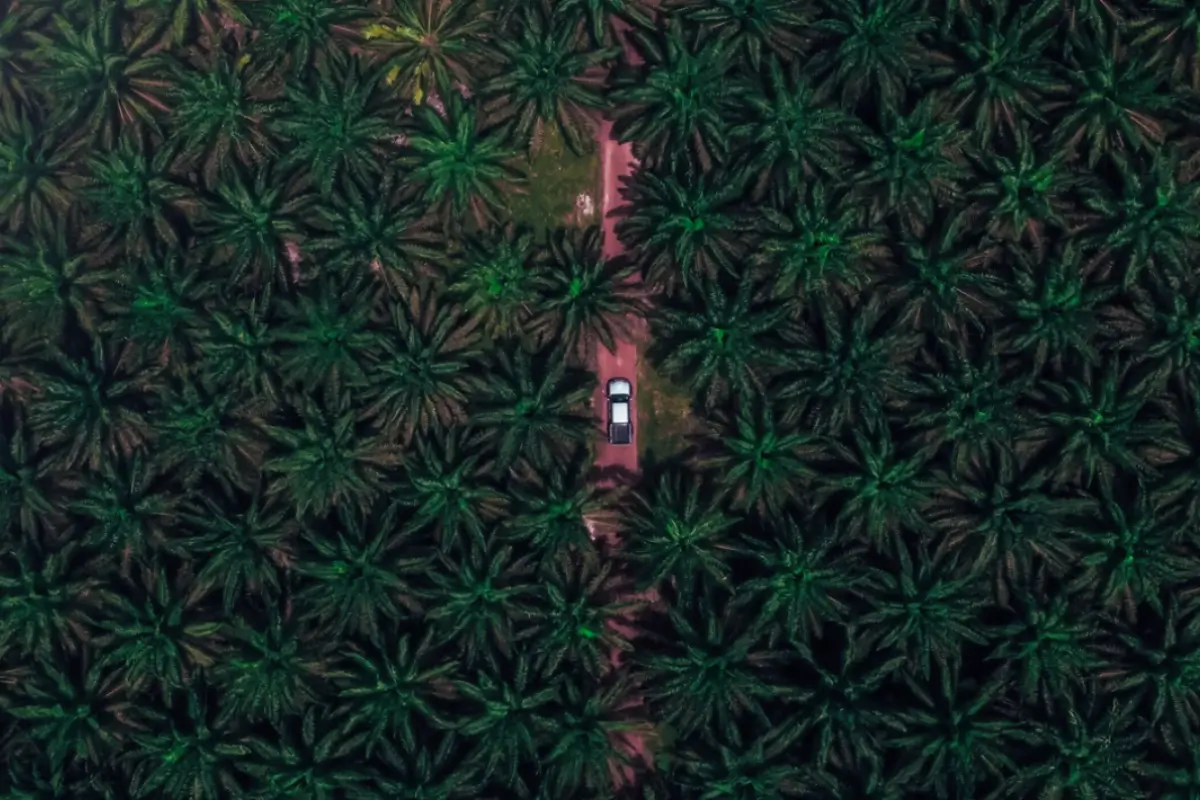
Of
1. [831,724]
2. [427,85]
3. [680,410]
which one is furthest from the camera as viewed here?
[680,410]

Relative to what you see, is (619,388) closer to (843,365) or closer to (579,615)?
(843,365)

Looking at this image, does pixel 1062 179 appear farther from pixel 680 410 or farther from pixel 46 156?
pixel 46 156

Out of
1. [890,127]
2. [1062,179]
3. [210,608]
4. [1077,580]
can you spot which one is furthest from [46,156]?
[1077,580]

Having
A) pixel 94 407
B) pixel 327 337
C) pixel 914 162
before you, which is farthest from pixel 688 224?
pixel 94 407

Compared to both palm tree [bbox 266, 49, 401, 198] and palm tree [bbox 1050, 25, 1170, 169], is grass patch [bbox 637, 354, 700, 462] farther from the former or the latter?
palm tree [bbox 1050, 25, 1170, 169]

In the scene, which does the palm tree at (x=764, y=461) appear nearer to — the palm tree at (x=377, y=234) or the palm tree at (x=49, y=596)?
the palm tree at (x=377, y=234)

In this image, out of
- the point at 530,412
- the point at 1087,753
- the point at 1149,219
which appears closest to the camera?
the point at 1087,753

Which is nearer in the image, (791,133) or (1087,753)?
(1087,753)
